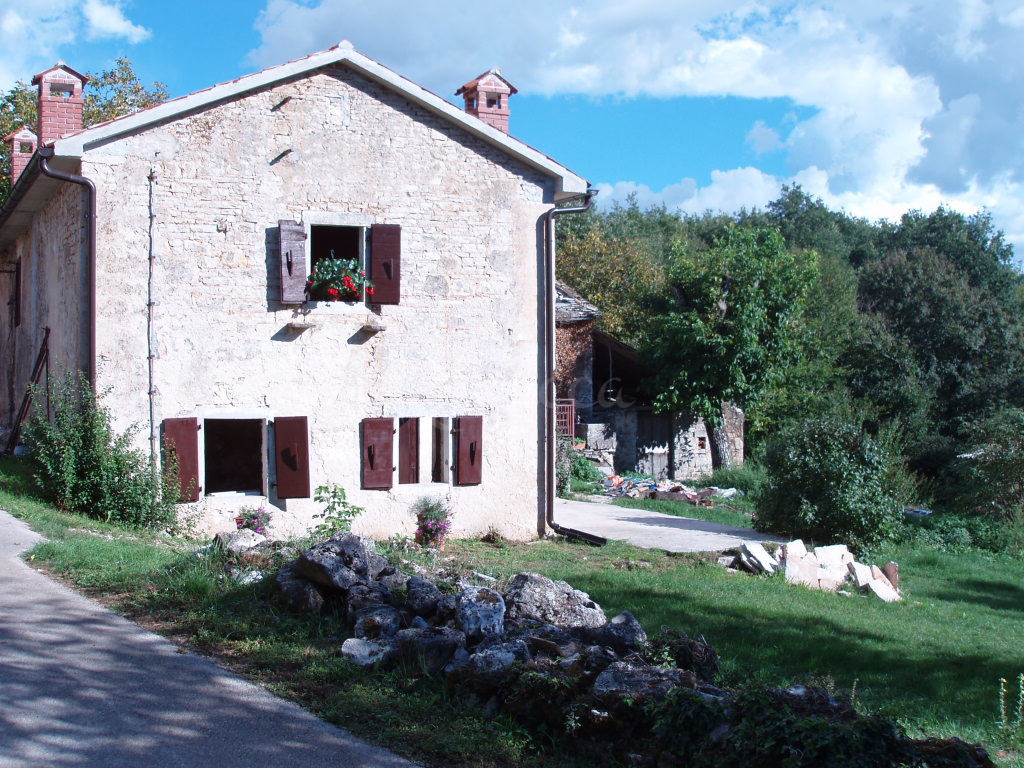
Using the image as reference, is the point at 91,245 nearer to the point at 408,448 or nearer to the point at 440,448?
the point at 408,448

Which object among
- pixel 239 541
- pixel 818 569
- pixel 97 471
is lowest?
pixel 818 569

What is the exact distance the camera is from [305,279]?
496 inches

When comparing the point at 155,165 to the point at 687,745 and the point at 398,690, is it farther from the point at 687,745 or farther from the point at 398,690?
the point at 687,745

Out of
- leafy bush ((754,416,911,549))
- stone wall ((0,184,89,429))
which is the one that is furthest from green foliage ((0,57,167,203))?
leafy bush ((754,416,911,549))

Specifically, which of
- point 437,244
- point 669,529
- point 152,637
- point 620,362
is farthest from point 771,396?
point 152,637

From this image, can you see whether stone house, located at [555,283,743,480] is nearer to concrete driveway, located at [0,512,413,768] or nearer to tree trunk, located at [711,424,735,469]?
tree trunk, located at [711,424,735,469]

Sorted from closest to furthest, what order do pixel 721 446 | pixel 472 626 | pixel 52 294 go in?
pixel 472 626 < pixel 52 294 < pixel 721 446

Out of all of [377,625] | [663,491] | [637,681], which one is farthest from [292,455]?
[663,491]

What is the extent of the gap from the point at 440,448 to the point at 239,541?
17.8 ft

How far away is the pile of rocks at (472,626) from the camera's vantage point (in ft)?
16.9

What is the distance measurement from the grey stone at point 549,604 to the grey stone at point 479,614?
0.31 m

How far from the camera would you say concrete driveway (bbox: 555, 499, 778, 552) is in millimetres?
14016

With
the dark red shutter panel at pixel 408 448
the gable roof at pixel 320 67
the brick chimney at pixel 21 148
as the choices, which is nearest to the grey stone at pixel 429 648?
the dark red shutter panel at pixel 408 448

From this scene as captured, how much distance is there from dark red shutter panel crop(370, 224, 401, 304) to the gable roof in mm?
1881
